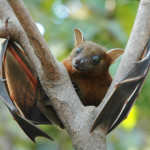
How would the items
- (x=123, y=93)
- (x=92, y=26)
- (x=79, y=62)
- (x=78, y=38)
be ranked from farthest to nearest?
(x=92, y=26) < (x=78, y=38) < (x=79, y=62) < (x=123, y=93)

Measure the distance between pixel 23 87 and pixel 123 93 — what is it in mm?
1330

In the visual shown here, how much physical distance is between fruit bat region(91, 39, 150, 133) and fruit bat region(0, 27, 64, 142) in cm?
89

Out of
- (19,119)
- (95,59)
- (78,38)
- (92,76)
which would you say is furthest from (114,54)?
(19,119)

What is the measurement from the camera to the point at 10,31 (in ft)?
9.32

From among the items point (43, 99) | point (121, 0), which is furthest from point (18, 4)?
point (121, 0)

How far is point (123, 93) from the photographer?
2617mm

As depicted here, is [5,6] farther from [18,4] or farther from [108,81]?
[108,81]

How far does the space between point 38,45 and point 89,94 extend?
4.82ft

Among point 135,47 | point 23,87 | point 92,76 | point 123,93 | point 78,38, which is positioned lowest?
point 92,76

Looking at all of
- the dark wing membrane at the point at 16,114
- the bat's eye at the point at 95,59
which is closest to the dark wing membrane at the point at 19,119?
the dark wing membrane at the point at 16,114

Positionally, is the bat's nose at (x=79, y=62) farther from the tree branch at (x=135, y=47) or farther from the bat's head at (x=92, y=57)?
the tree branch at (x=135, y=47)

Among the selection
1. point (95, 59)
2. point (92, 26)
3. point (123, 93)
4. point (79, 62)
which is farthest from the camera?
point (92, 26)

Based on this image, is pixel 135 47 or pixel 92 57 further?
pixel 92 57

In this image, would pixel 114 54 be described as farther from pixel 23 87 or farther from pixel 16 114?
pixel 16 114
